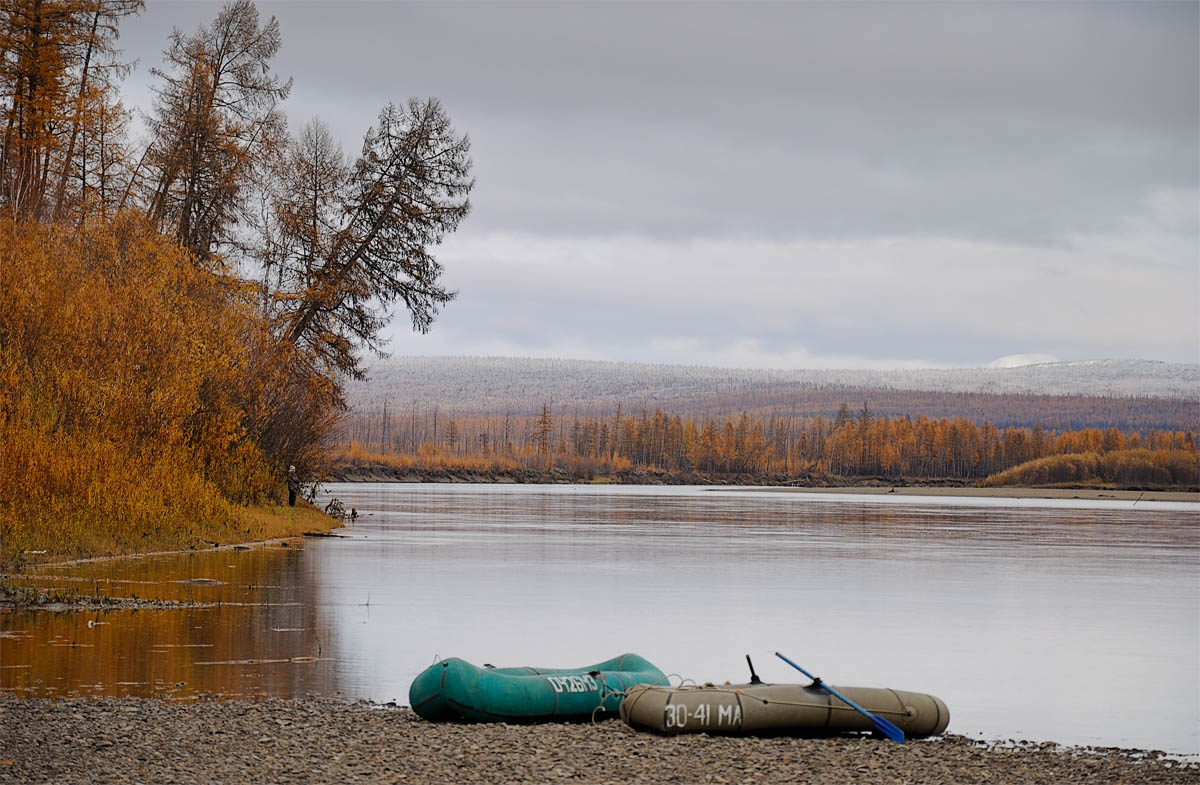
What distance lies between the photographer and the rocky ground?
386 inches

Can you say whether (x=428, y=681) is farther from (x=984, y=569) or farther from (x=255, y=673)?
(x=984, y=569)

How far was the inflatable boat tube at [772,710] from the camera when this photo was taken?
38.6 feet

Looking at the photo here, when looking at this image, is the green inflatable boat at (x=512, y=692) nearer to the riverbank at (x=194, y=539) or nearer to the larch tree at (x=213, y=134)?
the riverbank at (x=194, y=539)

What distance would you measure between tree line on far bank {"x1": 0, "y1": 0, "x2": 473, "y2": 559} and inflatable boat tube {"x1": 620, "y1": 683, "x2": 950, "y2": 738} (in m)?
15.0

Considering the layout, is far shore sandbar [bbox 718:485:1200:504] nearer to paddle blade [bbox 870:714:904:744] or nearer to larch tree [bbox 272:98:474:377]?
larch tree [bbox 272:98:474:377]

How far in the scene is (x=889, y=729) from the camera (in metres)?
11.9

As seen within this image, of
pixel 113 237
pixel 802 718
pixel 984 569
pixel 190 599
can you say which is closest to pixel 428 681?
pixel 802 718

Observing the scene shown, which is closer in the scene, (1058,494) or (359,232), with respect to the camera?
(359,232)

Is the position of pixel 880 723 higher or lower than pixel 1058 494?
higher

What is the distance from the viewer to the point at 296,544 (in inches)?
1248

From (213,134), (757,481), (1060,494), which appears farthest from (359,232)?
(757,481)

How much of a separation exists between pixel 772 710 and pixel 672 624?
6825mm

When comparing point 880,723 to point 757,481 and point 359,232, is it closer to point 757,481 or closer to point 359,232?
point 359,232

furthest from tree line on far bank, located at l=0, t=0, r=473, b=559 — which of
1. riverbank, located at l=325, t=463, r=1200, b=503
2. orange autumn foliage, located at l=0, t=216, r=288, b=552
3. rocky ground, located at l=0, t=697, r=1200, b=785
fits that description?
riverbank, located at l=325, t=463, r=1200, b=503
